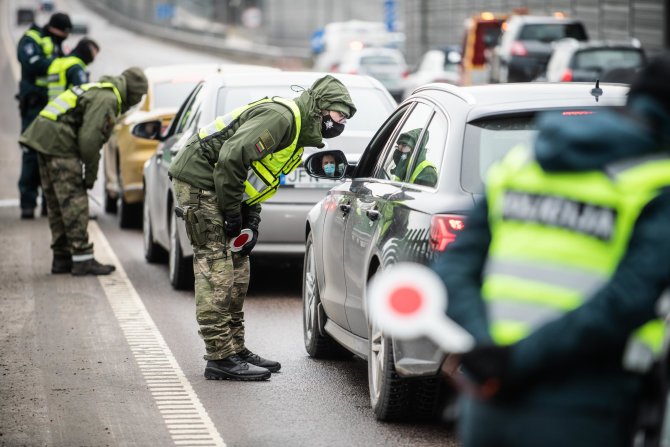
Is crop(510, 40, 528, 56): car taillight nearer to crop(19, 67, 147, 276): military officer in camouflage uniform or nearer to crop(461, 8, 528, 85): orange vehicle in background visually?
crop(461, 8, 528, 85): orange vehicle in background

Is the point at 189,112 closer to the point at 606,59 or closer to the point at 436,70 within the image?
the point at 606,59

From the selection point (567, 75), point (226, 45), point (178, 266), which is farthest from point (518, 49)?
point (226, 45)

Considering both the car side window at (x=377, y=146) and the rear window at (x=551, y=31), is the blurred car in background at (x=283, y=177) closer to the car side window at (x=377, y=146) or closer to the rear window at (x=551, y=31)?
the car side window at (x=377, y=146)

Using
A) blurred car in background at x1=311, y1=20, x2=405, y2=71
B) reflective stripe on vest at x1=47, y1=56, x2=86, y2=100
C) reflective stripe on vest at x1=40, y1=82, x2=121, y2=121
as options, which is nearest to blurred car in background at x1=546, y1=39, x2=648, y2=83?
reflective stripe on vest at x1=47, y1=56, x2=86, y2=100

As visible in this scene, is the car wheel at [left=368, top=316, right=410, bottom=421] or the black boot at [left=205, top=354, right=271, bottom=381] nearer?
the car wheel at [left=368, top=316, right=410, bottom=421]

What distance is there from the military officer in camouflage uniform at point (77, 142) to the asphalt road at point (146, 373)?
11.7 inches

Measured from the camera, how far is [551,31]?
95.8 feet

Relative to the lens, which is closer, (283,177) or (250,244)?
(250,244)

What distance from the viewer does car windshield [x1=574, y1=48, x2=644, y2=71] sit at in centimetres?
2311

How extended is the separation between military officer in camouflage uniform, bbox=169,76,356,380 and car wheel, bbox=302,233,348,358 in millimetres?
381

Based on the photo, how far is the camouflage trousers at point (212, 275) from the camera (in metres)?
8.10

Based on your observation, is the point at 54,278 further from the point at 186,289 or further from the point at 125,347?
Answer: the point at 125,347

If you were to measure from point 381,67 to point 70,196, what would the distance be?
94.4 ft

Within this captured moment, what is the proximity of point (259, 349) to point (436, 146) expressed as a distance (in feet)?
8.80
